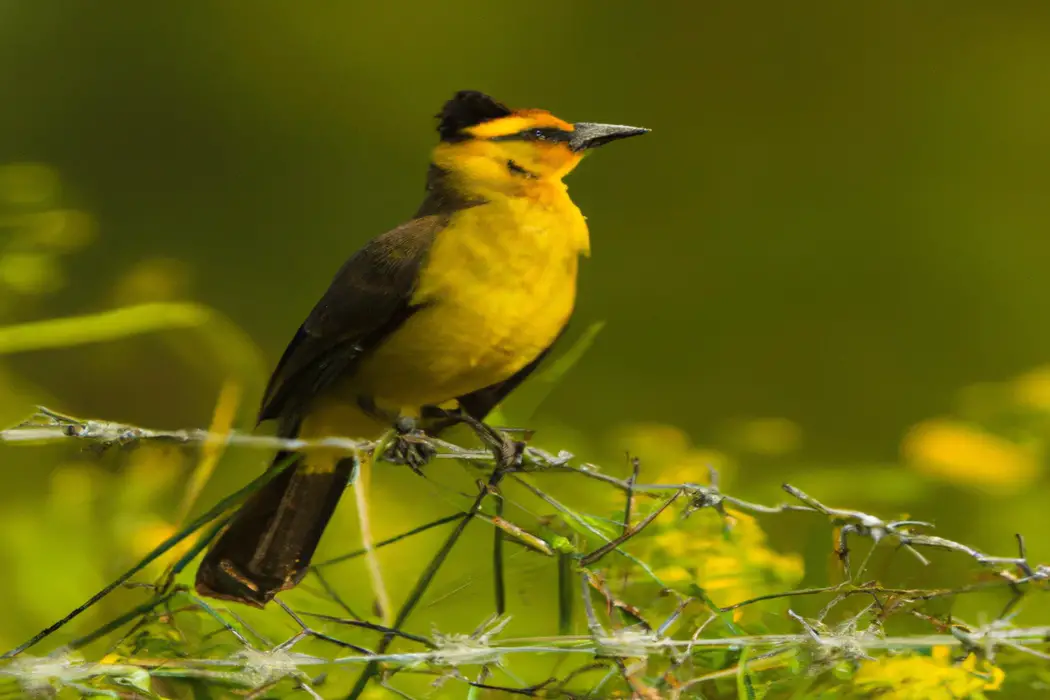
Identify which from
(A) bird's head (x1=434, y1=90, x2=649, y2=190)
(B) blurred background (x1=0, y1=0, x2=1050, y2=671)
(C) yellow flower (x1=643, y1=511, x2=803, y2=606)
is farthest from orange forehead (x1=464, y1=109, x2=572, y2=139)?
(C) yellow flower (x1=643, y1=511, x2=803, y2=606)

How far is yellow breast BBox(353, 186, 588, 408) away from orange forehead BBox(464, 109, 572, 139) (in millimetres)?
41

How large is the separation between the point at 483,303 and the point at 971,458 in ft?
1.49

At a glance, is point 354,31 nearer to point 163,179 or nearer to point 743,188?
point 163,179

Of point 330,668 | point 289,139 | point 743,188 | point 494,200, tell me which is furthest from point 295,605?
point 743,188

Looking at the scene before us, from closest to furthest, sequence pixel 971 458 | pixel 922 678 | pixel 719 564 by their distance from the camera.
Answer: pixel 922 678
pixel 719 564
pixel 971 458

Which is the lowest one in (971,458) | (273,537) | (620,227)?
(273,537)

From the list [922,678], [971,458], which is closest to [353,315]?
[922,678]

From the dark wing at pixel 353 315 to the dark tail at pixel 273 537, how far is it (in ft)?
0.15

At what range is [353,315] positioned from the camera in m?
0.65

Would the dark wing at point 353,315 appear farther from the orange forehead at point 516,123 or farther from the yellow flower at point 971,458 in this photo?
the yellow flower at point 971,458

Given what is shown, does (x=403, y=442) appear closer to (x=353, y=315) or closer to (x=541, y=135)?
(x=353, y=315)

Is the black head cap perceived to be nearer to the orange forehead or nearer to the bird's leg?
the orange forehead

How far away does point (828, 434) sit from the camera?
0.88 meters

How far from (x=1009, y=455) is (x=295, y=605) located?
1.85 ft
